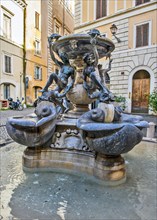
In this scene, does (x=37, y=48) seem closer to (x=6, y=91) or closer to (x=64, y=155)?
(x=6, y=91)

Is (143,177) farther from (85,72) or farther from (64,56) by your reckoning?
(64,56)

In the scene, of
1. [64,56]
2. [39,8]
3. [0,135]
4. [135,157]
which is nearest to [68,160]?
[135,157]

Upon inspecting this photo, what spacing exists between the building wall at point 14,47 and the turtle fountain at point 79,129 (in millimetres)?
14764

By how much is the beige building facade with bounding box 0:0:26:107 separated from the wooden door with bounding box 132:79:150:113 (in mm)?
10847

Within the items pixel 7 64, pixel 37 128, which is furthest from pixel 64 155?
pixel 7 64

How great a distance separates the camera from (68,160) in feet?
8.76

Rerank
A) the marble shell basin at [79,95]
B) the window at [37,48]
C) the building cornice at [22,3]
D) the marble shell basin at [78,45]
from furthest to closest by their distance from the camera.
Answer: the window at [37,48] → the building cornice at [22,3] → the marble shell basin at [79,95] → the marble shell basin at [78,45]

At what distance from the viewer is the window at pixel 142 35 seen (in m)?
11.9

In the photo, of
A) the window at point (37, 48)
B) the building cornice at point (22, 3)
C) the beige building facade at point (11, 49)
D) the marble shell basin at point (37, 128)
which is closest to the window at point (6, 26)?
the beige building facade at point (11, 49)

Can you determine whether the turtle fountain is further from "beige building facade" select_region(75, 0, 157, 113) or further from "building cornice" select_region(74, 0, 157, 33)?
"building cornice" select_region(74, 0, 157, 33)

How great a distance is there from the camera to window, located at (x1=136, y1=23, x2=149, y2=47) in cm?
1194

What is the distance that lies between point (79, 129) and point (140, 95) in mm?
10485

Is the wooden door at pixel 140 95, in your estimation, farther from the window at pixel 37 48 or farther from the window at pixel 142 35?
the window at pixel 37 48

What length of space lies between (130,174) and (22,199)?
153 cm
